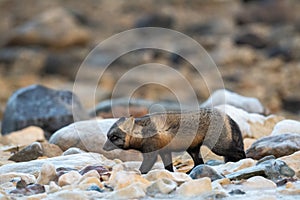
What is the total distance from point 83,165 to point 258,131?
97.0 inches

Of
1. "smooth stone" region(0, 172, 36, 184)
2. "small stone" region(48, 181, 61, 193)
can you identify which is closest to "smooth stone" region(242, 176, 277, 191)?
"small stone" region(48, 181, 61, 193)

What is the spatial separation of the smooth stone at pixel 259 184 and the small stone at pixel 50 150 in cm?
213

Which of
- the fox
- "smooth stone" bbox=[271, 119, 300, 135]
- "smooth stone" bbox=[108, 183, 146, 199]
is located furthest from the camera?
"smooth stone" bbox=[271, 119, 300, 135]

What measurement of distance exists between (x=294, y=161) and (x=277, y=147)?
0.57m

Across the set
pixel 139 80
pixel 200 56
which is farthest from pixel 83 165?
pixel 200 56

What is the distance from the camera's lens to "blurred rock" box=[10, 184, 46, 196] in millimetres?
4493

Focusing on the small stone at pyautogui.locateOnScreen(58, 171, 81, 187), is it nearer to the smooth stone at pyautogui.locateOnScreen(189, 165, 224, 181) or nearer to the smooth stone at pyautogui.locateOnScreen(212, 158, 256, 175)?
the smooth stone at pyautogui.locateOnScreen(189, 165, 224, 181)

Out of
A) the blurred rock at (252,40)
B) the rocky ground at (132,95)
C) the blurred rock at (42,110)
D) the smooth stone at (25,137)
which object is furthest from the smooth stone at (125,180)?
the blurred rock at (252,40)

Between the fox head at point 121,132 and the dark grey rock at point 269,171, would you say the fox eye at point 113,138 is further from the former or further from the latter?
the dark grey rock at point 269,171

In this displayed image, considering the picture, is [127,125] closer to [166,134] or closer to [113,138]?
[113,138]

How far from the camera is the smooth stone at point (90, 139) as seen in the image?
6.18 metres

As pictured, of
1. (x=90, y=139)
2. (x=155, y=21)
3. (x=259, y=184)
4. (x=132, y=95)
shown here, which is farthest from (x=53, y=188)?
(x=155, y=21)

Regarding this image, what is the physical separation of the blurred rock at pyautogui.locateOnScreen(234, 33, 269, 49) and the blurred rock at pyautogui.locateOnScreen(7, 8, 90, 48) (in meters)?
4.99

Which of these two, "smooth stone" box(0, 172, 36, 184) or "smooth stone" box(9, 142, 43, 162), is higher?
"smooth stone" box(9, 142, 43, 162)
